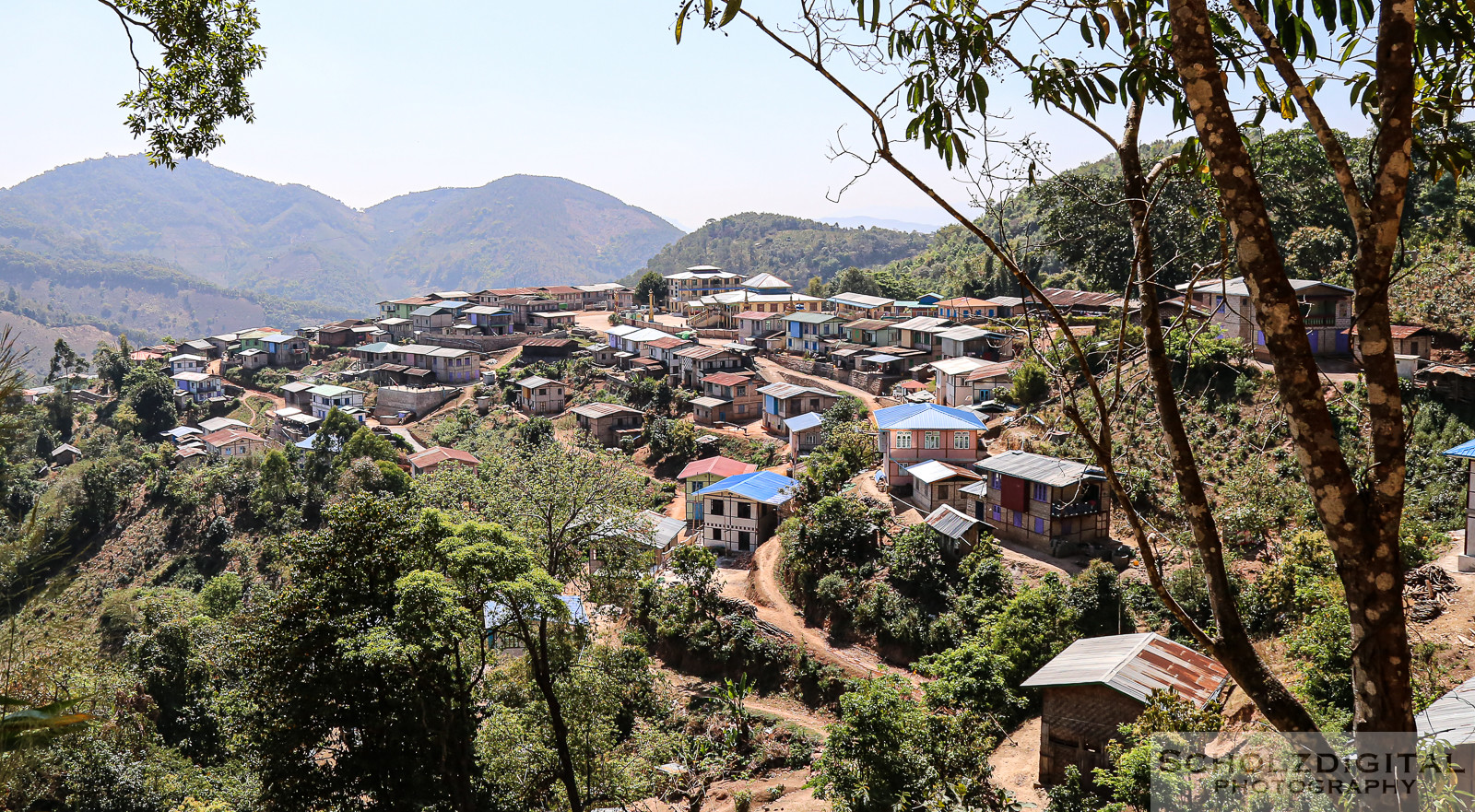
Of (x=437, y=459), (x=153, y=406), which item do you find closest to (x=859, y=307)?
(x=437, y=459)

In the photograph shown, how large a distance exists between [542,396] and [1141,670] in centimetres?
3202

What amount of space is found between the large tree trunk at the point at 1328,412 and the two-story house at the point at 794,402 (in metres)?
29.5

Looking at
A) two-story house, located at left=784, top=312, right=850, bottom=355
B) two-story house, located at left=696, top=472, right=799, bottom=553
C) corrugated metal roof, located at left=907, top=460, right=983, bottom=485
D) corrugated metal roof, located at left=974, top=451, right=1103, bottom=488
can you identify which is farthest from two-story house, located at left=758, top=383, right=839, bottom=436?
corrugated metal roof, located at left=974, top=451, right=1103, bottom=488

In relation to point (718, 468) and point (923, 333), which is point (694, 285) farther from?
point (718, 468)

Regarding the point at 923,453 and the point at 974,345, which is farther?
the point at 974,345

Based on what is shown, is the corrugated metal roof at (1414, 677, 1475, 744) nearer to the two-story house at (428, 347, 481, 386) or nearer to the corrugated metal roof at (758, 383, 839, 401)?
the corrugated metal roof at (758, 383, 839, 401)

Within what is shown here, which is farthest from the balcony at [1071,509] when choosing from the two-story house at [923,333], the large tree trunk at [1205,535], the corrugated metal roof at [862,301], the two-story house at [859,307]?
the corrugated metal roof at [862,301]

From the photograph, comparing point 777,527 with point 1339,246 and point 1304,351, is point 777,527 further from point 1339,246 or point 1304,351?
point 1304,351

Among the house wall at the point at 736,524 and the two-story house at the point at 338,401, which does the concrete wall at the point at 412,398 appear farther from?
the house wall at the point at 736,524

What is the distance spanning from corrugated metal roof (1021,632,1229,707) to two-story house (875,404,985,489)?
34.8ft

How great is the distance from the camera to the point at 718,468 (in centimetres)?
2688

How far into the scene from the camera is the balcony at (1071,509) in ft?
56.6

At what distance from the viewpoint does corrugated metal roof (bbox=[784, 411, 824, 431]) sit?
28.9m

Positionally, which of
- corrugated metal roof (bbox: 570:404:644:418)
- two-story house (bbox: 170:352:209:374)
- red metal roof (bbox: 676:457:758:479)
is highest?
two-story house (bbox: 170:352:209:374)
